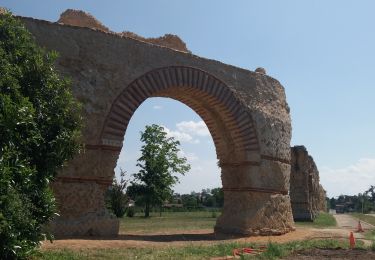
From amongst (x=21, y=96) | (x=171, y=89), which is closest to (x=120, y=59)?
(x=171, y=89)

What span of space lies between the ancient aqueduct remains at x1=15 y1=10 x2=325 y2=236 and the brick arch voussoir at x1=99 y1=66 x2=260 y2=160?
0.02 m

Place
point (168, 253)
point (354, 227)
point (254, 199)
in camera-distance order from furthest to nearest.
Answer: point (354, 227) < point (254, 199) < point (168, 253)

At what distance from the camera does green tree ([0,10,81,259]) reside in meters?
4.50

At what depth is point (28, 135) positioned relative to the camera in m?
4.97

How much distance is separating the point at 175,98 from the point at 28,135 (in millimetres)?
5784

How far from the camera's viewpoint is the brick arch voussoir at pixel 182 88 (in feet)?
27.7

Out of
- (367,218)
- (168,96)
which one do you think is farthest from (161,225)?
(367,218)

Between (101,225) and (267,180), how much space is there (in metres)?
4.21

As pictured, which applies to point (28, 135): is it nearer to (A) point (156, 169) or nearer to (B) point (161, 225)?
(B) point (161, 225)

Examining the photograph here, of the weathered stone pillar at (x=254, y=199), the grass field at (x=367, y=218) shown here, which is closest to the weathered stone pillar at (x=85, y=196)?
the weathered stone pillar at (x=254, y=199)

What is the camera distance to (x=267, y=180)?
10.4m

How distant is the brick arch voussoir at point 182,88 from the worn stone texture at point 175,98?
0.07ft

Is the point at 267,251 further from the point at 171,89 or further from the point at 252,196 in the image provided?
the point at 171,89

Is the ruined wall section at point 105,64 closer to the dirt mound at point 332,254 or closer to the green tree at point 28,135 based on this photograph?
the green tree at point 28,135
